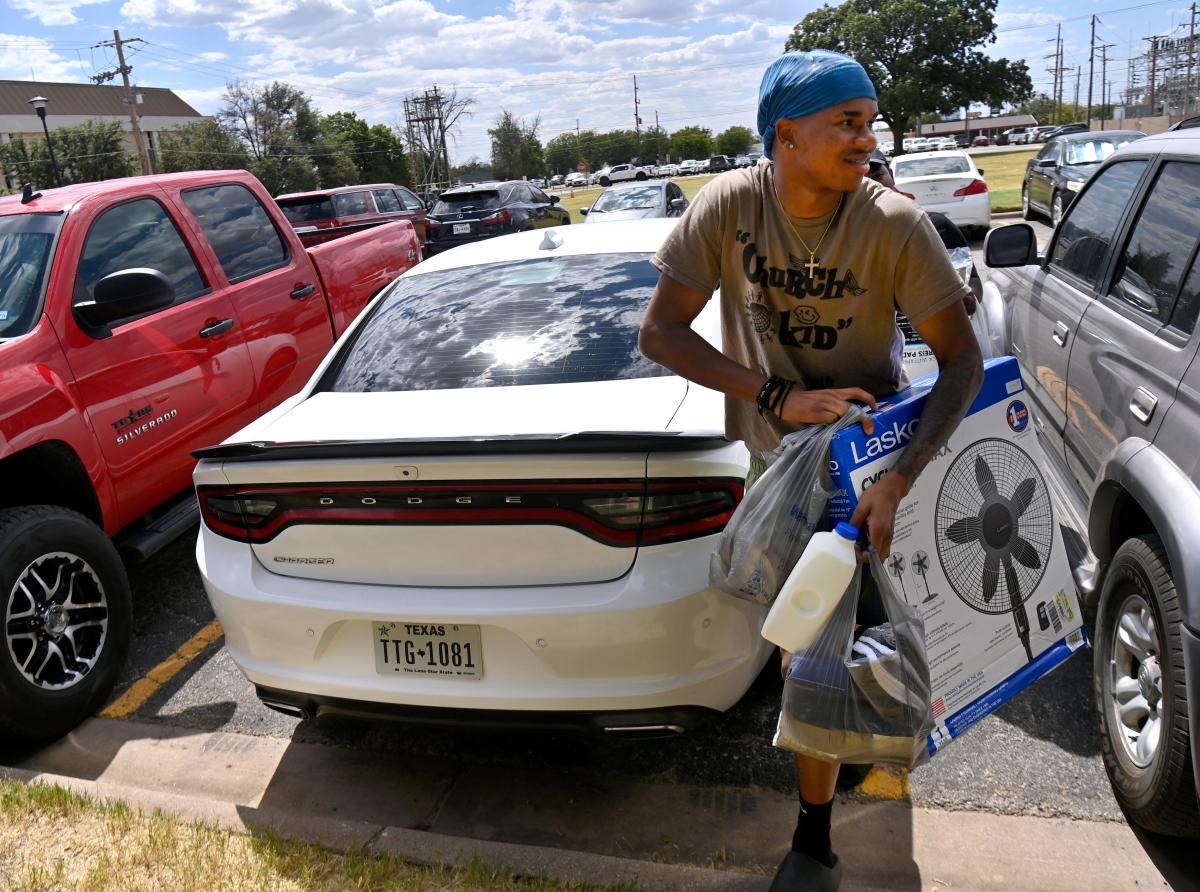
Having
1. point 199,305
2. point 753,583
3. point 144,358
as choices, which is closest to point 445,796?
point 753,583

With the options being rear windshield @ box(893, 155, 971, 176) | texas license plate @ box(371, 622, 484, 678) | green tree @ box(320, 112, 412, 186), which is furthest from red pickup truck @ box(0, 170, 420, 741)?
green tree @ box(320, 112, 412, 186)

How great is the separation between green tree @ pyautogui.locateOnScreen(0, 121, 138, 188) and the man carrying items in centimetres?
6093

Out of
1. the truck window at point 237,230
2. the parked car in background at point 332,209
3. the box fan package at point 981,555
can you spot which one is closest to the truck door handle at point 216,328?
the truck window at point 237,230

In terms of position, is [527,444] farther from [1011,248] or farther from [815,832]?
[1011,248]

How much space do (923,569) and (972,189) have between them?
1465 centimetres

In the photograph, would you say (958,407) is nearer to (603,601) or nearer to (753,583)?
(753,583)

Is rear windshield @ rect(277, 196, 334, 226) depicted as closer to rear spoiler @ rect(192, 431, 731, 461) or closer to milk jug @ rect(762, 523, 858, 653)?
rear spoiler @ rect(192, 431, 731, 461)

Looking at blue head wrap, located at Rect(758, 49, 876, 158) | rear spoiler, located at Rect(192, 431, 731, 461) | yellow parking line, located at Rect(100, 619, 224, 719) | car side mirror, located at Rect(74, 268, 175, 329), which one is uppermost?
blue head wrap, located at Rect(758, 49, 876, 158)

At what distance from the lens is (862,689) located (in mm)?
2113

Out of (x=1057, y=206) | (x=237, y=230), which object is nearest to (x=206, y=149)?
(x=1057, y=206)

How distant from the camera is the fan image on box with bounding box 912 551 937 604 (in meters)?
2.25

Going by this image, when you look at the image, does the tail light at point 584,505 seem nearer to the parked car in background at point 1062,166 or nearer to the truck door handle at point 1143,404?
the truck door handle at point 1143,404

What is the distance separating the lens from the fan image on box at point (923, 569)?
88.7 inches

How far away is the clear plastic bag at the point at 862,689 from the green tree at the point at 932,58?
2374 inches
